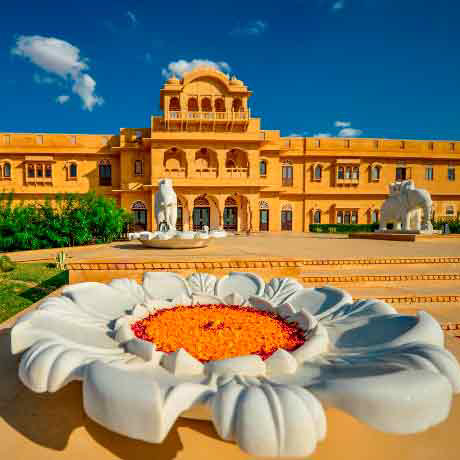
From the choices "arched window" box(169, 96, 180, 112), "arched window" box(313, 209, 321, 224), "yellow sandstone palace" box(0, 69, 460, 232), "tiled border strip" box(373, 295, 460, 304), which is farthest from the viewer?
"arched window" box(313, 209, 321, 224)

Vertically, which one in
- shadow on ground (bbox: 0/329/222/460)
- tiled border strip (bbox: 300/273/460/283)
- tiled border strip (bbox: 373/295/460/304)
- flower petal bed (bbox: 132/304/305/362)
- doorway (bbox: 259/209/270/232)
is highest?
doorway (bbox: 259/209/270/232)

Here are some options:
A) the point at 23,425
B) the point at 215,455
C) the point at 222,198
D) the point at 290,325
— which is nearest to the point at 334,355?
the point at 290,325

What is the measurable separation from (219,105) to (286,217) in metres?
9.83

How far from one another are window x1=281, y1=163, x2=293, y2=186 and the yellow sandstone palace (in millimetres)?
80

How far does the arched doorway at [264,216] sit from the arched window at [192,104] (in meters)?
8.25

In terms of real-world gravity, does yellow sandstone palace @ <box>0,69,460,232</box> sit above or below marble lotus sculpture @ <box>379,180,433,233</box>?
above

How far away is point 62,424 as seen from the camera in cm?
109

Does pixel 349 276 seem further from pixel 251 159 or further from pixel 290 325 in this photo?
pixel 251 159

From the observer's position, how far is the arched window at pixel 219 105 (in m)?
20.2

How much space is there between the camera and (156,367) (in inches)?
43.1

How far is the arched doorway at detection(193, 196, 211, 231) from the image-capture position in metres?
22.2

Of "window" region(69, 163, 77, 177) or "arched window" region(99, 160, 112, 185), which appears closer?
"window" region(69, 163, 77, 177)

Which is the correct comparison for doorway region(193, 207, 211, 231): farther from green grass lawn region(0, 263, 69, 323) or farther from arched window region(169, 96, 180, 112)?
green grass lawn region(0, 263, 69, 323)

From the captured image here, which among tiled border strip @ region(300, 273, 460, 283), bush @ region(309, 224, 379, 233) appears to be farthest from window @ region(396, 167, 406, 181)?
tiled border strip @ region(300, 273, 460, 283)
